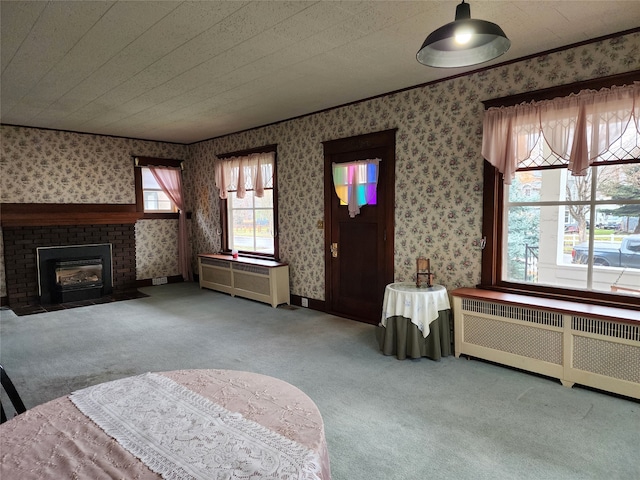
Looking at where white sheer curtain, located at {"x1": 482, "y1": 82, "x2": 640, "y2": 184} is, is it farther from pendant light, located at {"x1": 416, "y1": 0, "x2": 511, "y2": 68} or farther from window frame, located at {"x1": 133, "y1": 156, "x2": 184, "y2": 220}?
window frame, located at {"x1": 133, "y1": 156, "x2": 184, "y2": 220}

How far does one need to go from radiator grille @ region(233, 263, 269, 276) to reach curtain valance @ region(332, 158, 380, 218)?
152cm

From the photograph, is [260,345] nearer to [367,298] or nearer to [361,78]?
[367,298]

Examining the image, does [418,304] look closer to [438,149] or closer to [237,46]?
[438,149]

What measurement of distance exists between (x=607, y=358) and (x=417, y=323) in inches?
53.4

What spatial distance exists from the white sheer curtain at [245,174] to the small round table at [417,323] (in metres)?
2.98

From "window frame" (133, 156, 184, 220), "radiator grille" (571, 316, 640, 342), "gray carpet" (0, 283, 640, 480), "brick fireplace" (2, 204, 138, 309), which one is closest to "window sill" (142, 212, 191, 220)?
"window frame" (133, 156, 184, 220)

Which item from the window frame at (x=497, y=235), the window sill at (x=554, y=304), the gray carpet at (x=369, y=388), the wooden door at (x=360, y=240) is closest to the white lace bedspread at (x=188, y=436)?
the gray carpet at (x=369, y=388)

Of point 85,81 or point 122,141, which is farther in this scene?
point 122,141

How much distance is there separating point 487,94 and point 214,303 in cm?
435

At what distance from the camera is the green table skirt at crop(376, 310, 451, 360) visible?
3.49 metres

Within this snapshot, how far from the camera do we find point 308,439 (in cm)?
115

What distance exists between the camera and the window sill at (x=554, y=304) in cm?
277

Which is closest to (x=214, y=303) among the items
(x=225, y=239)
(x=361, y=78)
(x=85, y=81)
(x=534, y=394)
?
(x=225, y=239)

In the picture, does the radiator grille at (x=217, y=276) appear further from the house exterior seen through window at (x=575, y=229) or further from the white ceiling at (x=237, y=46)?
the house exterior seen through window at (x=575, y=229)
